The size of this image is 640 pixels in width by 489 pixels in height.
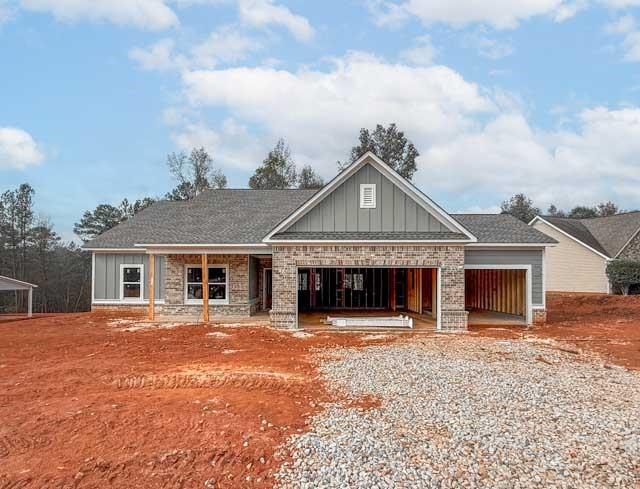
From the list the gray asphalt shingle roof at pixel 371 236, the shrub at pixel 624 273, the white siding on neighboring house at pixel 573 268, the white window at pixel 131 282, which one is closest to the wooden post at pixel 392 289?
the gray asphalt shingle roof at pixel 371 236

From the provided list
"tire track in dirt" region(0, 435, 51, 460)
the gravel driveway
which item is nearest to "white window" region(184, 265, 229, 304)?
the gravel driveway

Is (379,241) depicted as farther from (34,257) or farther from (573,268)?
(34,257)

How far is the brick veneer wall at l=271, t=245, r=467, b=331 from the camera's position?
44.7ft

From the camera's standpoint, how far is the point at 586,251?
1003 inches

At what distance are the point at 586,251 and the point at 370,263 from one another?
60.2 feet

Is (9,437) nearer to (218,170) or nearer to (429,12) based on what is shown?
(429,12)

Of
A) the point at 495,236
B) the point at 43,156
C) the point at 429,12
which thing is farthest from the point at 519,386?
the point at 43,156

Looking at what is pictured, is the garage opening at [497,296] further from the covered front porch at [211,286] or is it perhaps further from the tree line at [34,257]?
the tree line at [34,257]

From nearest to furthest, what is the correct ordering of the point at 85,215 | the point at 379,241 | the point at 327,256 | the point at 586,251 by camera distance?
the point at 379,241 → the point at 327,256 → the point at 586,251 → the point at 85,215

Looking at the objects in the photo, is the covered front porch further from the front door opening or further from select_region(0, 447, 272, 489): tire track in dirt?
select_region(0, 447, 272, 489): tire track in dirt

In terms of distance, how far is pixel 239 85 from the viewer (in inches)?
776

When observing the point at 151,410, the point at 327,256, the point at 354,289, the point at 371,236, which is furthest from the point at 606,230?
the point at 151,410

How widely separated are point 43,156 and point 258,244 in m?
19.2

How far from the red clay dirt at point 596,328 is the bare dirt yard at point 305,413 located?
0.31m
